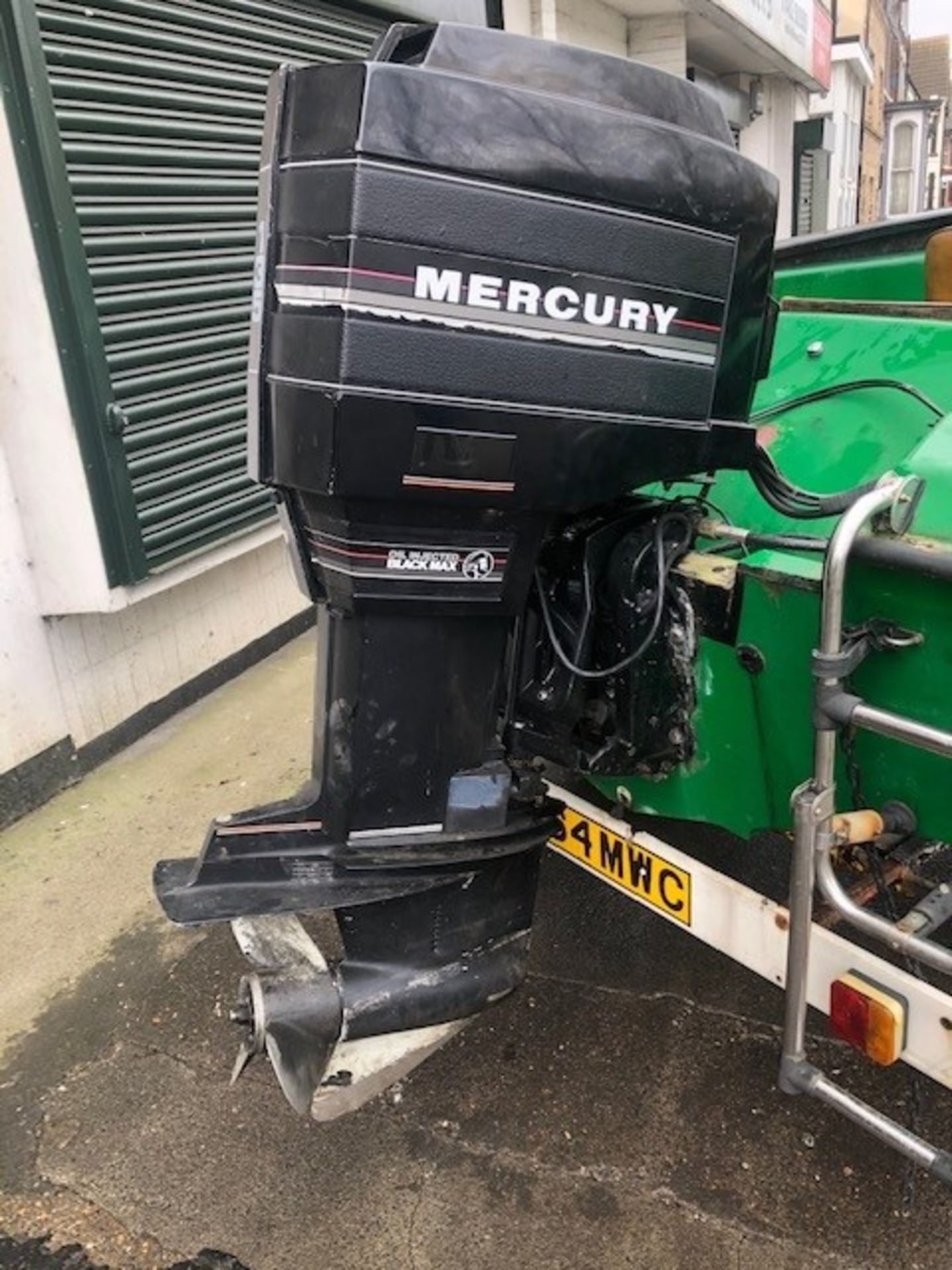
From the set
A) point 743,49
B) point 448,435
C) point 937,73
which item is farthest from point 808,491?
point 937,73

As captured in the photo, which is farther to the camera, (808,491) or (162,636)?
(162,636)

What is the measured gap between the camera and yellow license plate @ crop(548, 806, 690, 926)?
187 centimetres

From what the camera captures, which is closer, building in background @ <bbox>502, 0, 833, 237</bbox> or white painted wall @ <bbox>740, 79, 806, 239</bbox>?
building in background @ <bbox>502, 0, 833, 237</bbox>

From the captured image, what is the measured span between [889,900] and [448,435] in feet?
3.48

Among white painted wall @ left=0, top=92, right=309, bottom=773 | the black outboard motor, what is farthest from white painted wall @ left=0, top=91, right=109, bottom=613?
the black outboard motor

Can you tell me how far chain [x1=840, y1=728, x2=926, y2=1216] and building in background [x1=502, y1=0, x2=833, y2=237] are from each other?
17.1ft

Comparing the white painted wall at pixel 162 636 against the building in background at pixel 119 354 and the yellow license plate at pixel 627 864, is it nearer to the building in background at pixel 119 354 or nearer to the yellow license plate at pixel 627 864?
the building in background at pixel 119 354

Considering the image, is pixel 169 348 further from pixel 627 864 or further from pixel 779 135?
pixel 779 135

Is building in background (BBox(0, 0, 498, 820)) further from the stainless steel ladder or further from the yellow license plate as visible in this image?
the stainless steel ladder

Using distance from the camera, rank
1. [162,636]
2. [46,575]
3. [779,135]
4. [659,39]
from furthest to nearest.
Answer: [779,135] < [659,39] < [162,636] < [46,575]

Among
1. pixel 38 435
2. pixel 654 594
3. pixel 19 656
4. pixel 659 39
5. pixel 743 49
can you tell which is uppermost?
pixel 743 49

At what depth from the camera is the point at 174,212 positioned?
352cm

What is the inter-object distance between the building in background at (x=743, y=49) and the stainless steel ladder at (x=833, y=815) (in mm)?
5242

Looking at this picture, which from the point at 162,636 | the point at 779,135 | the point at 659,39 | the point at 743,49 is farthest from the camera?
the point at 779,135
